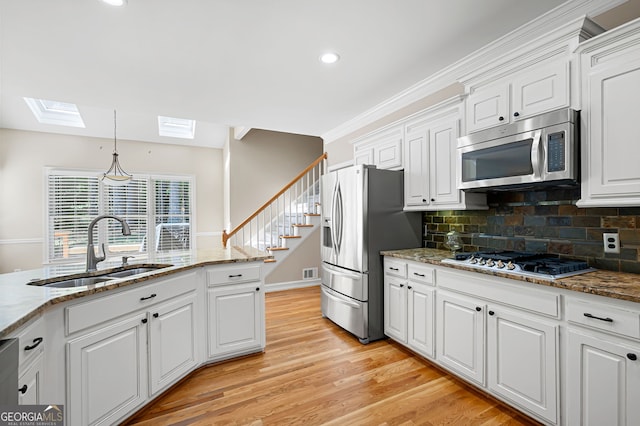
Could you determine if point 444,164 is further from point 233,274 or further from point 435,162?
point 233,274

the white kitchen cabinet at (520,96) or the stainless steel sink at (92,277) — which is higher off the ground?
the white kitchen cabinet at (520,96)

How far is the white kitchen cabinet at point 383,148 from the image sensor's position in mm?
3312

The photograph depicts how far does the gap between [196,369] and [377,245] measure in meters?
2.01

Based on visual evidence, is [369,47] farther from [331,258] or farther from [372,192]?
[331,258]

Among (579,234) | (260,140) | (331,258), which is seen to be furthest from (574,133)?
(260,140)

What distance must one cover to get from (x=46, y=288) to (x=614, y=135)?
329 cm

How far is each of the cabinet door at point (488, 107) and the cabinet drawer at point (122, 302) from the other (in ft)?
8.63

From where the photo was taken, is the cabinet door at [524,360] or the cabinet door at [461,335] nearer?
the cabinet door at [524,360]

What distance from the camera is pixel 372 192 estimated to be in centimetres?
308

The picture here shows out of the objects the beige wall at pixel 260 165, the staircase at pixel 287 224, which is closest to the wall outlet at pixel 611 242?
the staircase at pixel 287 224

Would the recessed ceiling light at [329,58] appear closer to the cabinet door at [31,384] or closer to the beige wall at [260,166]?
the cabinet door at [31,384]

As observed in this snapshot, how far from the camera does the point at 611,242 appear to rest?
1897 mm

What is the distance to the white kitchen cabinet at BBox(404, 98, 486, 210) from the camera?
8.77ft

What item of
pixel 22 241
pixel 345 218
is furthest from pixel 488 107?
pixel 22 241
